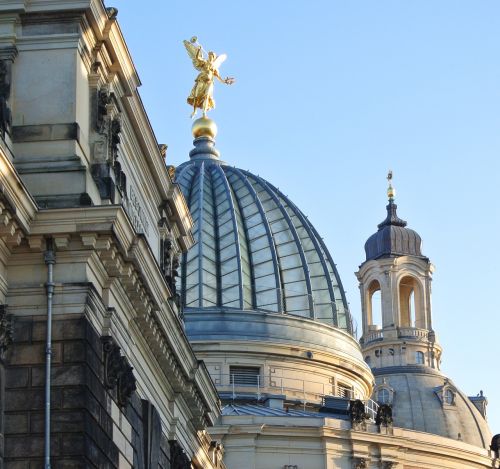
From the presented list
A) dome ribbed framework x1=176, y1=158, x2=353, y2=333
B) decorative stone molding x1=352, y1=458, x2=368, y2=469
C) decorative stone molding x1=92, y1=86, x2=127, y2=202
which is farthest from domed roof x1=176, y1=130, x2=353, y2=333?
decorative stone molding x1=92, y1=86, x2=127, y2=202

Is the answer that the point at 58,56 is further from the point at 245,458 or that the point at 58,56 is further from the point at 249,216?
the point at 249,216

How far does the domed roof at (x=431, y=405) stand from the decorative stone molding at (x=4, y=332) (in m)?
74.4

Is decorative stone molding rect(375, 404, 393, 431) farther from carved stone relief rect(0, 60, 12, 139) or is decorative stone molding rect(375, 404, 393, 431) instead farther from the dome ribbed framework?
carved stone relief rect(0, 60, 12, 139)

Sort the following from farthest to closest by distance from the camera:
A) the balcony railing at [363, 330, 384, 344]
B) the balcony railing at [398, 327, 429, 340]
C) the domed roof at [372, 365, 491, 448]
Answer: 1. the balcony railing at [363, 330, 384, 344]
2. the balcony railing at [398, 327, 429, 340]
3. the domed roof at [372, 365, 491, 448]

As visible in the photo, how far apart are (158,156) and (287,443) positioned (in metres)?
35.4

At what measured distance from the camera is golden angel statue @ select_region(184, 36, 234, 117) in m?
75.2

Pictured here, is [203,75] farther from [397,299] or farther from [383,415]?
[397,299]

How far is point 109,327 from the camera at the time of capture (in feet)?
115

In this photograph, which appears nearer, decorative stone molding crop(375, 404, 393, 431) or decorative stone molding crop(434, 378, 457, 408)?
decorative stone molding crop(375, 404, 393, 431)

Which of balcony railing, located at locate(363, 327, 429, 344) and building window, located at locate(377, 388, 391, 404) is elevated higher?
balcony railing, located at locate(363, 327, 429, 344)

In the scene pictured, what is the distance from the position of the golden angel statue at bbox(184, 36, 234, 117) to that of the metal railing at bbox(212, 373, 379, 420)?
11.8m

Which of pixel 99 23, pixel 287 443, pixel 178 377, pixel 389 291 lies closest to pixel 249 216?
pixel 287 443

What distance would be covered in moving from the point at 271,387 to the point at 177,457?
3677 cm

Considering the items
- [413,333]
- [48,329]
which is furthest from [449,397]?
[48,329]
